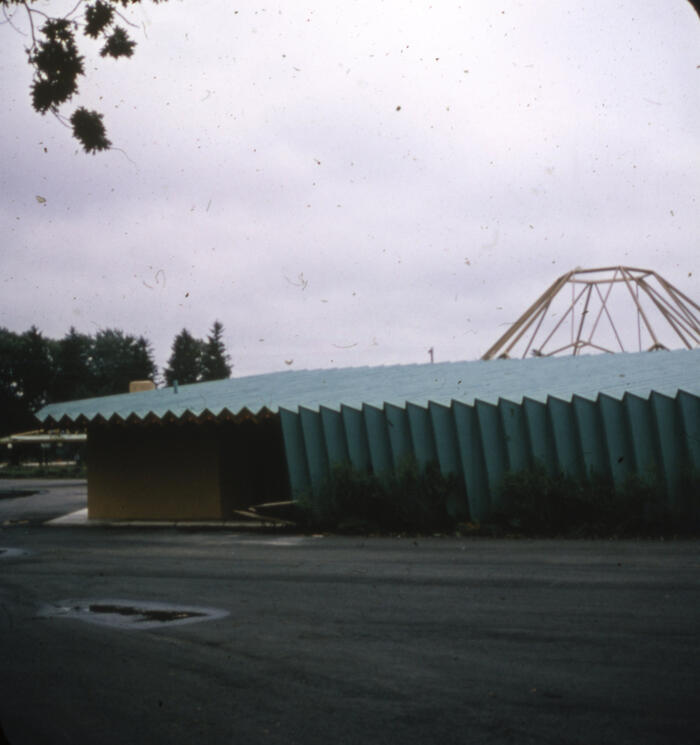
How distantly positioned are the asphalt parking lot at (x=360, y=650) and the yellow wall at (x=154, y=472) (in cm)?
828

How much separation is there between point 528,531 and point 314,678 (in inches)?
369

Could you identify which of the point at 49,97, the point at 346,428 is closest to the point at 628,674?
the point at 49,97

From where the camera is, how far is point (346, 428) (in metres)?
16.6

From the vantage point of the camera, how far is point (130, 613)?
7691 millimetres

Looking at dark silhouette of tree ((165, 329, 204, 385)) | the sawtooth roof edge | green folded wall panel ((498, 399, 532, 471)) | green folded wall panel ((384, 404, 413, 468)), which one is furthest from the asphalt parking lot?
dark silhouette of tree ((165, 329, 204, 385))

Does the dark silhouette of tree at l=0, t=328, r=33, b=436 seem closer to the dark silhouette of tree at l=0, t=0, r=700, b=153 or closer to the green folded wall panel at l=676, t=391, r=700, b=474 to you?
the green folded wall panel at l=676, t=391, r=700, b=474

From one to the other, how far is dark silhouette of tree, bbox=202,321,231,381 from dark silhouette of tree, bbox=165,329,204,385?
38.7 inches

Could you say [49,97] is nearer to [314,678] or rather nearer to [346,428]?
[314,678]

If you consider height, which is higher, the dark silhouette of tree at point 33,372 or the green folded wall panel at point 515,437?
the dark silhouette of tree at point 33,372

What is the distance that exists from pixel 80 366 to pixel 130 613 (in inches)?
3162

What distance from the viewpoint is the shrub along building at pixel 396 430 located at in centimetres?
1434

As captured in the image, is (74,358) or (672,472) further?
(74,358)

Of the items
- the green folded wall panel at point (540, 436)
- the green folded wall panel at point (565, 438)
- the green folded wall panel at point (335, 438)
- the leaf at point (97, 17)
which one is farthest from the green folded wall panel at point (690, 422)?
the leaf at point (97, 17)

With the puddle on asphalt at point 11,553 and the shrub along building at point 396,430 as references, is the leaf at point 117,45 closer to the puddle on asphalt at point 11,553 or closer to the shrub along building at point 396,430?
the puddle on asphalt at point 11,553
